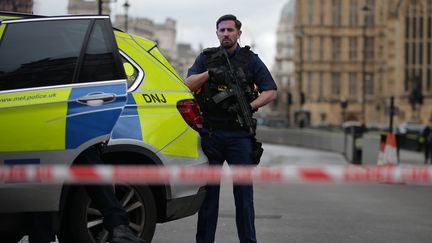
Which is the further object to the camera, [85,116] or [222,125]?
[222,125]

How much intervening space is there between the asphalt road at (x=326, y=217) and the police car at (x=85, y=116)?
68.7 inches

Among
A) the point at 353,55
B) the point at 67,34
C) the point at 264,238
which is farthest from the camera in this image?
the point at 353,55

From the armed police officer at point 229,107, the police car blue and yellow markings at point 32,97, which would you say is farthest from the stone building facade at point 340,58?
the police car blue and yellow markings at point 32,97

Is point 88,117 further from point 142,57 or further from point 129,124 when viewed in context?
point 142,57

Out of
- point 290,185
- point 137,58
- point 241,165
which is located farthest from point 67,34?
point 290,185

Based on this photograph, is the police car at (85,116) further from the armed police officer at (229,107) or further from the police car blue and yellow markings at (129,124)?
the armed police officer at (229,107)

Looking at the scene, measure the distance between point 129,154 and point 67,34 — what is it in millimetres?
970

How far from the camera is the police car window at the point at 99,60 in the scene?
562cm

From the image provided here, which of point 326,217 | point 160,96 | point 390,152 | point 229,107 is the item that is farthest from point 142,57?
point 390,152

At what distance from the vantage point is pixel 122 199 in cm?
580

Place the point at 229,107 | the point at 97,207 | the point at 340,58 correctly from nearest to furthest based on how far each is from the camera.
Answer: the point at 97,207 < the point at 229,107 < the point at 340,58

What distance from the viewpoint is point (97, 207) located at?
5379 mm

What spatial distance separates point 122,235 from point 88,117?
813 mm

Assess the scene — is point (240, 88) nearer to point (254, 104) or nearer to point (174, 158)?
point (254, 104)
